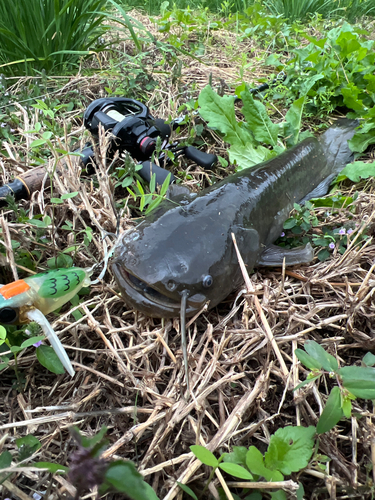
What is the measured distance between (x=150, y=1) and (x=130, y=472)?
857 centimetres

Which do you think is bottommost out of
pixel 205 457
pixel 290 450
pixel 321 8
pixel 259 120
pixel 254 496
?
pixel 254 496

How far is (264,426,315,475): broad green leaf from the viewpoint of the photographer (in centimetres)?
94

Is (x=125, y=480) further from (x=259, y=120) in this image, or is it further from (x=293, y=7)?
(x=293, y=7)

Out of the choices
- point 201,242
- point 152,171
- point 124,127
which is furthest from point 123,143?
point 201,242

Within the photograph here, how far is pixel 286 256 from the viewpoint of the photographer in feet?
5.82

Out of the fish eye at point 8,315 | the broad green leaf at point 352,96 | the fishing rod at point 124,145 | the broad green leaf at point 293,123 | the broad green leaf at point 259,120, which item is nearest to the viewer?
the fish eye at point 8,315

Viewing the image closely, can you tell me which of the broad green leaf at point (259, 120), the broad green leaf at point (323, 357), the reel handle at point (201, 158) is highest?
the broad green leaf at point (259, 120)

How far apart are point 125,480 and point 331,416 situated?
1.99 ft

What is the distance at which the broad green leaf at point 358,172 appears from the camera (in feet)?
7.38

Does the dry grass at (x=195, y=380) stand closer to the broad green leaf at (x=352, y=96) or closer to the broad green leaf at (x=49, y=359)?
the broad green leaf at (x=49, y=359)

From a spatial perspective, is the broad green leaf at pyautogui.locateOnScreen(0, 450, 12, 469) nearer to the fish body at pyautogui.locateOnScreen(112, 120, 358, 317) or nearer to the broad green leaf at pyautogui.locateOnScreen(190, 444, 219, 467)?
the broad green leaf at pyautogui.locateOnScreen(190, 444, 219, 467)

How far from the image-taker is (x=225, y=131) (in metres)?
2.57

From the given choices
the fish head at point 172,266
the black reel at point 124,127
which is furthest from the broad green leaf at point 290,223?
the black reel at point 124,127

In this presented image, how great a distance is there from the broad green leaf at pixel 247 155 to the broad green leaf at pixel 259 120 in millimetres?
187
